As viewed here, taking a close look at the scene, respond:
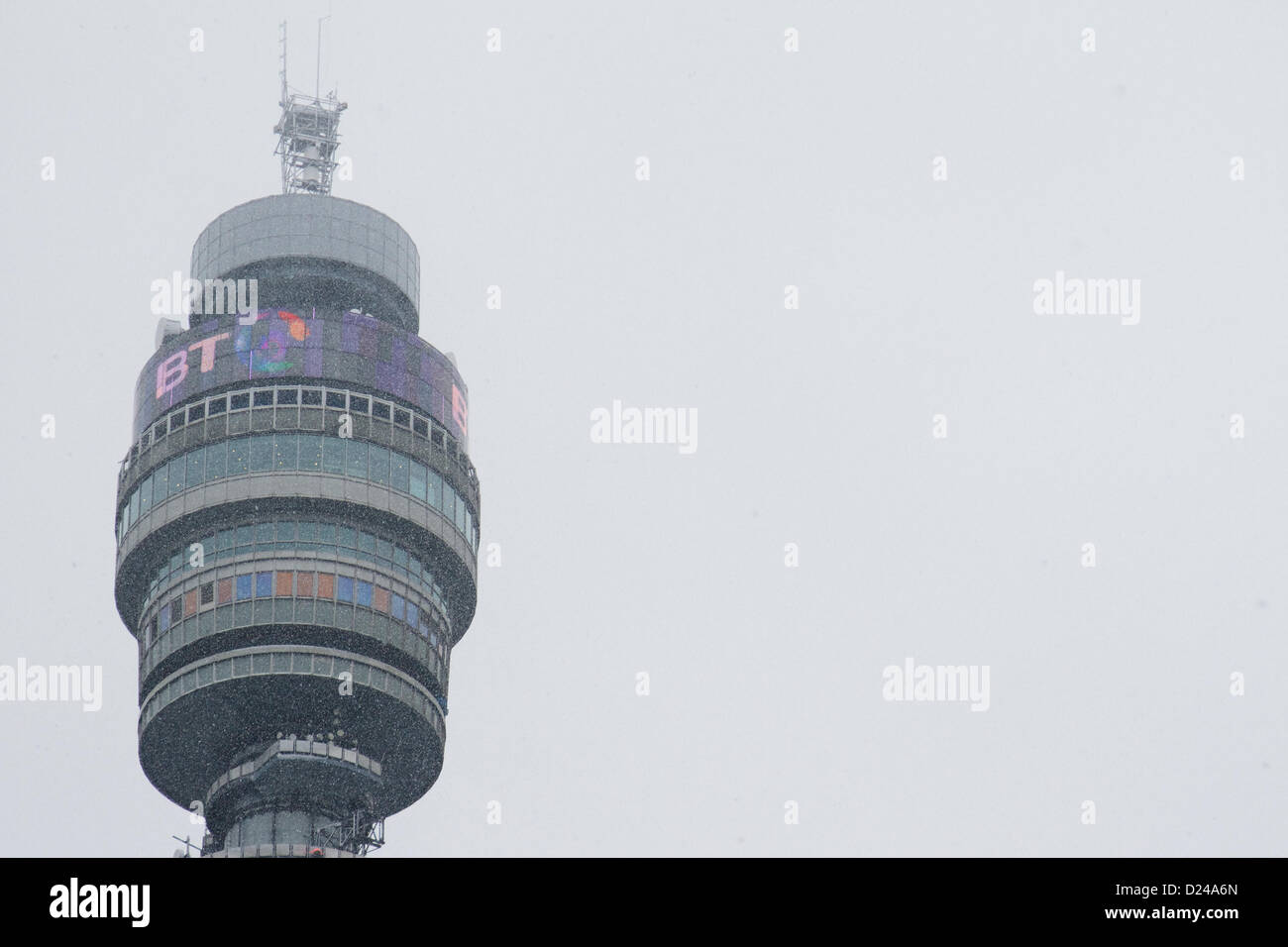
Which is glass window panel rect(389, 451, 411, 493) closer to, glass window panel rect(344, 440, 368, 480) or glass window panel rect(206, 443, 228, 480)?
glass window panel rect(344, 440, 368, 480)

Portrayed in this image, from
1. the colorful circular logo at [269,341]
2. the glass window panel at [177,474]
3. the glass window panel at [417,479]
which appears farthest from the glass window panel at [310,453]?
the glass window panel at [177,474]

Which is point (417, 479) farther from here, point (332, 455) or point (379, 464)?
point (332, 455)

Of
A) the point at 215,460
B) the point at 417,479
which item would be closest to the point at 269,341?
the point at 215,460

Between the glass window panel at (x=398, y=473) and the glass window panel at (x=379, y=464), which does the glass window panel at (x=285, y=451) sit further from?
the glass window panel at (x=398, y=473)

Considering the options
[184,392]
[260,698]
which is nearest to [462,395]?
[184,392]
